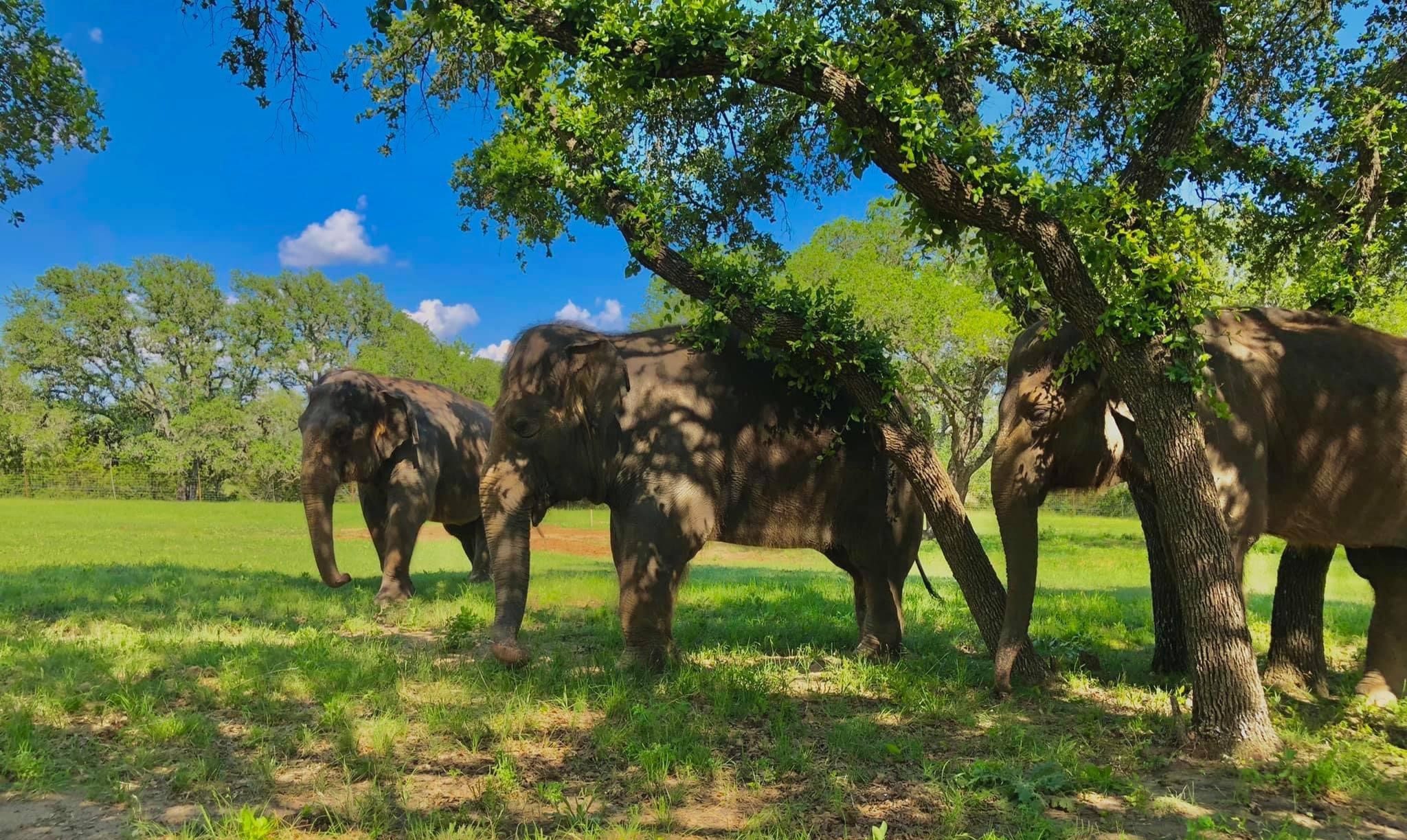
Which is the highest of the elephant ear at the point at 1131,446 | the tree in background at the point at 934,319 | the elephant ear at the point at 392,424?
the tree in background at the point at 934,319

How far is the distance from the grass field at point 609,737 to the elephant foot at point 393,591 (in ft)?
3.08

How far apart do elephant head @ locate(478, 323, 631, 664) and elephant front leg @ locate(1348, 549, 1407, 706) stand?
237 inches

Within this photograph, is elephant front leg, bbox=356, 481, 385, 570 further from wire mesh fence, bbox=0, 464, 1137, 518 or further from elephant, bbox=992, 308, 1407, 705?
wire mesh fence, bbox=0, 464, 1137, 518

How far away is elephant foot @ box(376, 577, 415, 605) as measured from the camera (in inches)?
422

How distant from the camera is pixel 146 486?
5222cm

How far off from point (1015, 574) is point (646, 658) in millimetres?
2834

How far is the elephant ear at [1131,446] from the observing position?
598cm

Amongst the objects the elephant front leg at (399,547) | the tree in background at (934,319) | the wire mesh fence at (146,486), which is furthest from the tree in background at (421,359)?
the elephant front leg at (399,547)

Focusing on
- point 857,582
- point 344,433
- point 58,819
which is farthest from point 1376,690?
point 344,433

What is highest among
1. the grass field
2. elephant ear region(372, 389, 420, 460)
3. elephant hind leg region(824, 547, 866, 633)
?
elephant ear region(372, 389, 420, 460)

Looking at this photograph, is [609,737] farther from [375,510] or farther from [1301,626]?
[375,510]

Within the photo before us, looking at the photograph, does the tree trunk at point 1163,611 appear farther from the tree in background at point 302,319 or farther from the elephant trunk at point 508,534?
the tree in background at point 302,319

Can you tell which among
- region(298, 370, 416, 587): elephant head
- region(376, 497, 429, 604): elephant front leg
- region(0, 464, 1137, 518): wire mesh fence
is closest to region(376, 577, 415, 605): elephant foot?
region(376, 497, 429, 604): elephant front leg

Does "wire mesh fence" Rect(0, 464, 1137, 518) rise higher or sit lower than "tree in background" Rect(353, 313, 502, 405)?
lower
